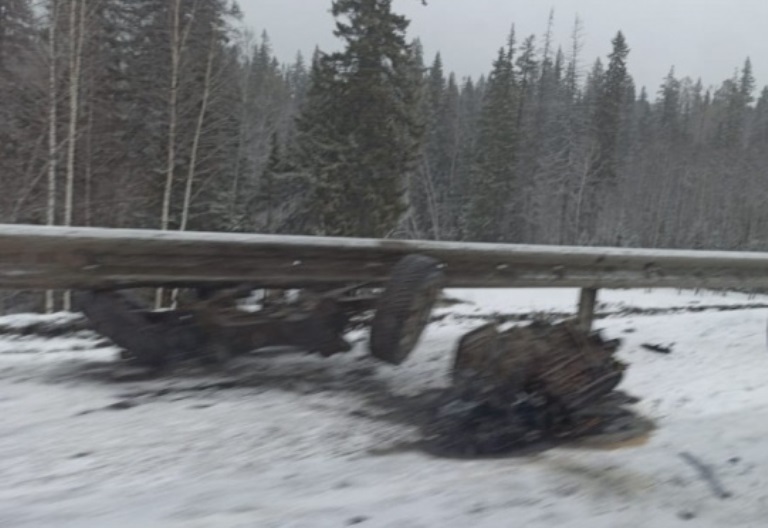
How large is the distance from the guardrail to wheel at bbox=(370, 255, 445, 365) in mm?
340

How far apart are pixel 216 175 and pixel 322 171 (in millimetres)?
4538

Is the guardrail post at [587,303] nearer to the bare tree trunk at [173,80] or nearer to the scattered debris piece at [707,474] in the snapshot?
the scattered debris piece at [707,474]

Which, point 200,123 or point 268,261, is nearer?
point 268,261

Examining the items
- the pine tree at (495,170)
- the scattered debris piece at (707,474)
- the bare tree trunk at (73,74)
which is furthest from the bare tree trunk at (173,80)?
the pine tree at (495,170)

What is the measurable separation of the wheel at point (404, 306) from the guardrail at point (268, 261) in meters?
0.34

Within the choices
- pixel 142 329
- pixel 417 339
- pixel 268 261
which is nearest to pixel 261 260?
pixel 268 261

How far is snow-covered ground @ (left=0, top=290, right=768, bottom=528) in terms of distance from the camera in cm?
337

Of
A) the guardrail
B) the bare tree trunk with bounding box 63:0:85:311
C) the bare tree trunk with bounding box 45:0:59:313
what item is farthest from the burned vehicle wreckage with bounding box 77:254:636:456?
the bare tree trunk with bounding box 63:0:85:311

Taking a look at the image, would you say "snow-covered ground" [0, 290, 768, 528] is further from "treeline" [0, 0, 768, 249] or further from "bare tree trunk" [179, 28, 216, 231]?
"bare tree trunk" [179, 28, 216, 231]

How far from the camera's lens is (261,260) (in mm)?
5461

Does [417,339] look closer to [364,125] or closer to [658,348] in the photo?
[658,348]

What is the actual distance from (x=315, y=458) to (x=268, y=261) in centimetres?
187

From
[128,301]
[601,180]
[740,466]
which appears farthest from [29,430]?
[601,180]

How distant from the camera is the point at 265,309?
5570 mm
